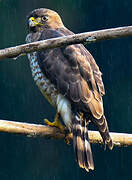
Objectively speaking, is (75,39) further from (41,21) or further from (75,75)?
(41,21)

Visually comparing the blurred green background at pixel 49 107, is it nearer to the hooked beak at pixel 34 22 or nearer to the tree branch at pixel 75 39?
the hooked beak at pixel 34 22

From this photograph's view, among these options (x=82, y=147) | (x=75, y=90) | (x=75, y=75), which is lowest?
(x=82, y=147)

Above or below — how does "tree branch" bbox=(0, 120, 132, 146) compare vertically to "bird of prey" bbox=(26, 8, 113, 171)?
below

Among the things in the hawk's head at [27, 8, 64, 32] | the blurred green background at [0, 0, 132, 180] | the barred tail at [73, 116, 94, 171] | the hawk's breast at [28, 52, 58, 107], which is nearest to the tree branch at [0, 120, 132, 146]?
the barred tail at [73, 116, 94, 171]

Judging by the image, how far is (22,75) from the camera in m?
7.99

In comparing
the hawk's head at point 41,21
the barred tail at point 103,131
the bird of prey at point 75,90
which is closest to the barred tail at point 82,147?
the bird of prey at point 75,90

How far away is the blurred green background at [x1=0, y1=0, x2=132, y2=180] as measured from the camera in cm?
780

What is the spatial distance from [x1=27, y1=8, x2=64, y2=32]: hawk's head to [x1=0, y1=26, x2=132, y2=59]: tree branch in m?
1.64

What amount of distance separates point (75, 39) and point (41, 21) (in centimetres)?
179

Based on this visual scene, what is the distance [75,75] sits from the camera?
402 cm

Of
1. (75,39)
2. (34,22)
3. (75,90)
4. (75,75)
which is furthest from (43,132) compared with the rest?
(34,22)

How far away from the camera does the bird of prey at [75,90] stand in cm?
385

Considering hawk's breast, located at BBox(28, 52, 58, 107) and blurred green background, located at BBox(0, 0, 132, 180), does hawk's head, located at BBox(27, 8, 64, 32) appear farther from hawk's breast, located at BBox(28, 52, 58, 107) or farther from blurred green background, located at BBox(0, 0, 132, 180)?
blurred green background, located at BBox(0, 0, 132, 180)

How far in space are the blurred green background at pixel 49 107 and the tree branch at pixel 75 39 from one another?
4579 millimetres
